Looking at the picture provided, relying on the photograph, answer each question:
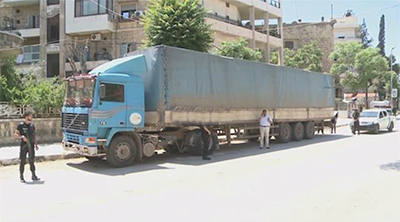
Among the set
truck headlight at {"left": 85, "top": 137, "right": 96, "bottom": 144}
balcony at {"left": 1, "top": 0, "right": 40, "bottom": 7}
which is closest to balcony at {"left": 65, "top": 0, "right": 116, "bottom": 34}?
balcony at {"left": 1, "top": 0, "right": 40, "bottom": 7}

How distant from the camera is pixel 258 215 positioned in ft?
18.8

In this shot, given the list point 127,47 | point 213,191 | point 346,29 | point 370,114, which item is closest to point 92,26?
point 127,47

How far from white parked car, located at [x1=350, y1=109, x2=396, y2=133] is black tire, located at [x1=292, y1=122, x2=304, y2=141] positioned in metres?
5.39

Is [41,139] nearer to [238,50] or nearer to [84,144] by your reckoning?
[84,144]

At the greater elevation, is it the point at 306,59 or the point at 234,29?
the point at 234,29

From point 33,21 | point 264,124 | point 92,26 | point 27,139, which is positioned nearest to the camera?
point 27,139

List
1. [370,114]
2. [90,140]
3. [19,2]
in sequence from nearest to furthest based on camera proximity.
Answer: [90,140], [370,114], [19,2]

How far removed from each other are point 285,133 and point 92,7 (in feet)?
63.4

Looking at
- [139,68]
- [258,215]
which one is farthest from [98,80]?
[258,215]

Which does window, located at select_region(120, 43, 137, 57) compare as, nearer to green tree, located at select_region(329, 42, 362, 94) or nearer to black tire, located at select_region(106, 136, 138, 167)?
black tire, located at select_region(106, 136, 138, 167)

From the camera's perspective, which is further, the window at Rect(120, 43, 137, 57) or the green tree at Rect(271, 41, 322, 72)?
the green tree at Rect(271, 41, 322, 72)

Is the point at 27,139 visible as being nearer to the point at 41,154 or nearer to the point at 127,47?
the point at 41,154

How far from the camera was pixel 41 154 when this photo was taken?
1286 centimetres

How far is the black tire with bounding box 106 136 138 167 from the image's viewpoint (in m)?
10.8
